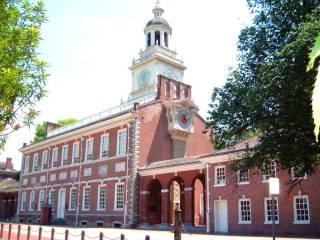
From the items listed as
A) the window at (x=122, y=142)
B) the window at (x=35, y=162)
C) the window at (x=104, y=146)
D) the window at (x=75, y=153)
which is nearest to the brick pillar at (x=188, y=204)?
the window at (x=122, y=142)

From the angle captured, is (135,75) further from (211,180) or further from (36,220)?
(211,180)

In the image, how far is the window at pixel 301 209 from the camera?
22172 mm

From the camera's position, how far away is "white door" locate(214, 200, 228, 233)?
26.4 metres

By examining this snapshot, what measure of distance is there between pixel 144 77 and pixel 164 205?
86.5 ft

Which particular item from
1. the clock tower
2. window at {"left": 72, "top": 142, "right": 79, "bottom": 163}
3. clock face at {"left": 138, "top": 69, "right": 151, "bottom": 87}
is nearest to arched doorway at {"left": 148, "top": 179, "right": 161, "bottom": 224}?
window at {"left": 72, "top": 142, "right": 79, "bottom": 163}

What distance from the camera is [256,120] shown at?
15.8m

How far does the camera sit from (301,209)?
22.5 meters

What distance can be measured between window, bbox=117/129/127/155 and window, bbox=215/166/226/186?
1048 cm

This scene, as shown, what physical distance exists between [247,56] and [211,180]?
492 inches

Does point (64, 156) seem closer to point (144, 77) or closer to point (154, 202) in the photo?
point (154, 202)

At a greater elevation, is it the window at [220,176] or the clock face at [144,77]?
the clock face at [144,77]

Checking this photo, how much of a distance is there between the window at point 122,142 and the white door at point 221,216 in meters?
11.1

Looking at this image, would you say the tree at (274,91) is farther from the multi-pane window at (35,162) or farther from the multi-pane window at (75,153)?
the multi-pane window at (35,162)

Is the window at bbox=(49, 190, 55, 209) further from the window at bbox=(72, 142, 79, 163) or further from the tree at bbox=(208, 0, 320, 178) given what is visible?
the tree at bbox=(208, 0, 320, 178)
